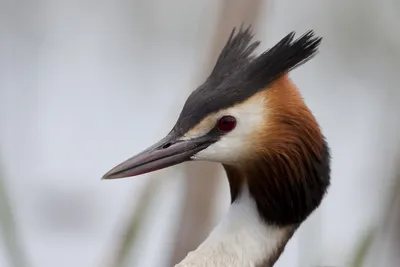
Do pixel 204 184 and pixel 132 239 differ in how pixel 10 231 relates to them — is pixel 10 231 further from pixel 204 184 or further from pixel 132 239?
pixel 204 184

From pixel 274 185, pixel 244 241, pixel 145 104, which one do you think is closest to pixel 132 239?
pixel 244 241

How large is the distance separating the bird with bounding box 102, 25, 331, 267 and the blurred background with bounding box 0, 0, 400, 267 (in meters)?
0.53

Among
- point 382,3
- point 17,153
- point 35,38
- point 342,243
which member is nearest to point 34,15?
point 35,38

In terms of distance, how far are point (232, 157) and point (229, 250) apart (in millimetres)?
235

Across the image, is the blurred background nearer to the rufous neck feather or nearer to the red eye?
the rufous neck feather

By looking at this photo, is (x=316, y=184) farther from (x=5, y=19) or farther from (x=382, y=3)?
(x=5, y=19)

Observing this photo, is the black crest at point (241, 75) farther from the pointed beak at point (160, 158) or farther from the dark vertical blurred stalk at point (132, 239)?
the dark vertical blurred stalk at point (132, 239)

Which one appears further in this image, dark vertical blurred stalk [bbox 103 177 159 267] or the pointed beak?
dark vertical blurred stalk [bbox 103 177 159 267]

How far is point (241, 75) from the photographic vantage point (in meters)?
2.11

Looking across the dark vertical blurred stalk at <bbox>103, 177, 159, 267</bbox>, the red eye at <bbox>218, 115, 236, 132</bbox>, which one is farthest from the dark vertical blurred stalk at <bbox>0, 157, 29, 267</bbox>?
the red eye at <bbox>218, 115, 236, 132</bbox>

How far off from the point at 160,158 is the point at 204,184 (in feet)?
2.32

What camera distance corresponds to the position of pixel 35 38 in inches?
204

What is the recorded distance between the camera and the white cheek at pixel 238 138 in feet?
6.79

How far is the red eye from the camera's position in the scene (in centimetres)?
207
